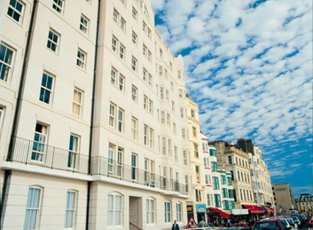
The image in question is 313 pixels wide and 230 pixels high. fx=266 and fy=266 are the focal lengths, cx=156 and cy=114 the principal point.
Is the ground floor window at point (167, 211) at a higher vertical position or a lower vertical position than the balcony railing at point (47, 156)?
lower

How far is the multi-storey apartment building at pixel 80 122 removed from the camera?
13406mm

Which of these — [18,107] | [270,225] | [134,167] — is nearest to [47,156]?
[18,107]

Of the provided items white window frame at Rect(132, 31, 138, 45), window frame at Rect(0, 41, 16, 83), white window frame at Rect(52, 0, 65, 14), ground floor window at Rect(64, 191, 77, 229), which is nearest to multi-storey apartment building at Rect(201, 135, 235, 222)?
white window frame at Rect(132, 31, 138, 45)

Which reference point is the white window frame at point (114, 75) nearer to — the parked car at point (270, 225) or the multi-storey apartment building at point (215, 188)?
the parked car at point (270, 225)

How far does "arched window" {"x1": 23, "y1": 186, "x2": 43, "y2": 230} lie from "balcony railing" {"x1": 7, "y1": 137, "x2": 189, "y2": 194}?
135 centimetres

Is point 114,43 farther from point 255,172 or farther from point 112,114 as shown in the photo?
point 255,172

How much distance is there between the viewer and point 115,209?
61.8ft

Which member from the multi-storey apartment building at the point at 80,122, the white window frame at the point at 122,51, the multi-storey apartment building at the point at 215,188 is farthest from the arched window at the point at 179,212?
the white window frame at the point at 122,51

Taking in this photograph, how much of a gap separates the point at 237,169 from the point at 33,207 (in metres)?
55.1

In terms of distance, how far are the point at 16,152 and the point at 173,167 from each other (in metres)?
20.8

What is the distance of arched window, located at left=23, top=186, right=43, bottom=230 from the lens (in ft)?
42.4

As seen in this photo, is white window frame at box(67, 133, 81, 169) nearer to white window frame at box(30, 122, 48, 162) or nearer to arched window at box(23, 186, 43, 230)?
white window frame at box(30, 122, 48, 162)

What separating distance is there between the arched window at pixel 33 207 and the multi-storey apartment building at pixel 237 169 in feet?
169

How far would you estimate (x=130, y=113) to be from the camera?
23.6m
